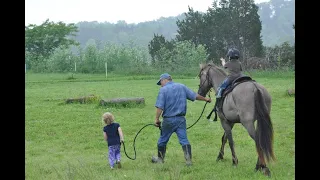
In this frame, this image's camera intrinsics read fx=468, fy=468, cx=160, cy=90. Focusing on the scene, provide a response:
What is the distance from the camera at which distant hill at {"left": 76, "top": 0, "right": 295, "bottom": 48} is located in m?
150

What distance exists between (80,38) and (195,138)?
150 meters

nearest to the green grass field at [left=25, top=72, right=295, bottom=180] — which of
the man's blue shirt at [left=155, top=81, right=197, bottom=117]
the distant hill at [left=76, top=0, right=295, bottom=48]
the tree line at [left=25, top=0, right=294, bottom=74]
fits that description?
the man's blue shirt at [left=155, top=81, right=197, bottom=117]

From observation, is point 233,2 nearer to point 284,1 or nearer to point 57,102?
point 57,102

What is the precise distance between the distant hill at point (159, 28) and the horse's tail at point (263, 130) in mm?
128479

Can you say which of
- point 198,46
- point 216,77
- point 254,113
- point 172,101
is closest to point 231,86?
point 254,113

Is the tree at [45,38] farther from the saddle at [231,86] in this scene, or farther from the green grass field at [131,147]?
the saddle at [231,86]

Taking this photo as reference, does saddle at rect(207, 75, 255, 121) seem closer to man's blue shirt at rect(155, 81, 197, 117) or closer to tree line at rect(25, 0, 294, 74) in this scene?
man's blue shirt at rect(155, 81, 197, 117)

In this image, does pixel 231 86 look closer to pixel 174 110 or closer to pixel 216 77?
pixel 216 77

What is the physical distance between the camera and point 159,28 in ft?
540

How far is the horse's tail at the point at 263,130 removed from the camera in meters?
8.80

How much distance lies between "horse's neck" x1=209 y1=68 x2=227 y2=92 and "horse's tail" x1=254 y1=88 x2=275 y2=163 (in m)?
1.84

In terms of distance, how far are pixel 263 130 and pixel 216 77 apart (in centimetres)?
233
